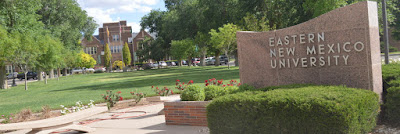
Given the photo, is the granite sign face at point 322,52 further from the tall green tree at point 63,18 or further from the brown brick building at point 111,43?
the brown brick building at point 111,43

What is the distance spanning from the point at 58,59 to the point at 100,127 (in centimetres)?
2928

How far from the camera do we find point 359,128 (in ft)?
17.3

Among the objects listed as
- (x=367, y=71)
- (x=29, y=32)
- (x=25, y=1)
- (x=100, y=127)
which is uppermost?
(x=25, y=1)

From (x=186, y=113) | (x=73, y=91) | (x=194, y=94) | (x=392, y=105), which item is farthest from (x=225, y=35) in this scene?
(x=392, y=105)

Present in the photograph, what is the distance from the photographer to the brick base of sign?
7605 millimetres

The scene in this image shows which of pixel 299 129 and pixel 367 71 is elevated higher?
pixel 367 71

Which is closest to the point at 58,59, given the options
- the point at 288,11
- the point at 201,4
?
the point at 201,4

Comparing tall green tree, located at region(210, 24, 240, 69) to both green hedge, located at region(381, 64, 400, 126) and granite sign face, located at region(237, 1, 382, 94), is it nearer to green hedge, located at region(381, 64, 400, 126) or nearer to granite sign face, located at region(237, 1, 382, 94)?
Answer: granite sign face, located at region(237, 1, 382, 94)

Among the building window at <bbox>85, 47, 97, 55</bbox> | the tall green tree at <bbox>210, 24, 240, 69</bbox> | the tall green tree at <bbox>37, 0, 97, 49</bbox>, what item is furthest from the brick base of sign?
the building window at <bbox>85, 47, 97, 55</bbox>

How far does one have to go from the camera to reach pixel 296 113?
5.21 metres

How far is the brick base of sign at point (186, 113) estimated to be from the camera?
761 centimetres

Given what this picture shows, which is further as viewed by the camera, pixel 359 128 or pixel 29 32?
pixel 29 32

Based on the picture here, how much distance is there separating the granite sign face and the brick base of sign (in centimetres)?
180

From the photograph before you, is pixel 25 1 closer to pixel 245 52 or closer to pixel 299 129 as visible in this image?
pixel 245 52
